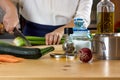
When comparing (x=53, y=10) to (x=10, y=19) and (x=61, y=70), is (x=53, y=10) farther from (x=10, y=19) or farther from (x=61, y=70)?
(x=61, y=70)

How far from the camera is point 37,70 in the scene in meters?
0.75

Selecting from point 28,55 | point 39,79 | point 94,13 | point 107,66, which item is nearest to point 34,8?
point 28,55

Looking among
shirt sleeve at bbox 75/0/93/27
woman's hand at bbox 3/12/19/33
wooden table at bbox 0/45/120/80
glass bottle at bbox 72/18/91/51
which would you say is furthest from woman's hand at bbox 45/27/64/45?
wooden table at bbox 0/45/120/80

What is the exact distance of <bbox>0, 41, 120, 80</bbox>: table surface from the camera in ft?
2.20

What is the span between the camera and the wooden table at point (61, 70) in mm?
672

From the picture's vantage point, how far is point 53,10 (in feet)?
6.03

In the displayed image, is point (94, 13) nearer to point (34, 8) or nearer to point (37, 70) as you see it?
point (34, 8)

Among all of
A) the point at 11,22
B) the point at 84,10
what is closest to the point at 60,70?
the point at 11,22

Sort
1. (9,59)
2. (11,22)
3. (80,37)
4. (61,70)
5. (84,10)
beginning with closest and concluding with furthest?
(61,70)
(9,59)
(80,37)
(11,22)
(84,10)

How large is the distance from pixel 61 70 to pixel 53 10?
3.67 ft

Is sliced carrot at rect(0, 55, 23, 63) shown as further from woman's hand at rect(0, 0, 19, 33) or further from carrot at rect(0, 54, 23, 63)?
woman's hand at rect(0, 0, 19, 33)

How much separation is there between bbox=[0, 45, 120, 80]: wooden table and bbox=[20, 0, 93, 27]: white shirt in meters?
0.92

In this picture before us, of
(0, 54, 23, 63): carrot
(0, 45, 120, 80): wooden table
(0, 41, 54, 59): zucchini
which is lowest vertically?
(0, 45, 120, 80): wooden table

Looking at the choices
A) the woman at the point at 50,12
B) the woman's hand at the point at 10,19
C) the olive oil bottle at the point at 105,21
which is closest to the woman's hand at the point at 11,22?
the woman's hand at the point at 10,19
